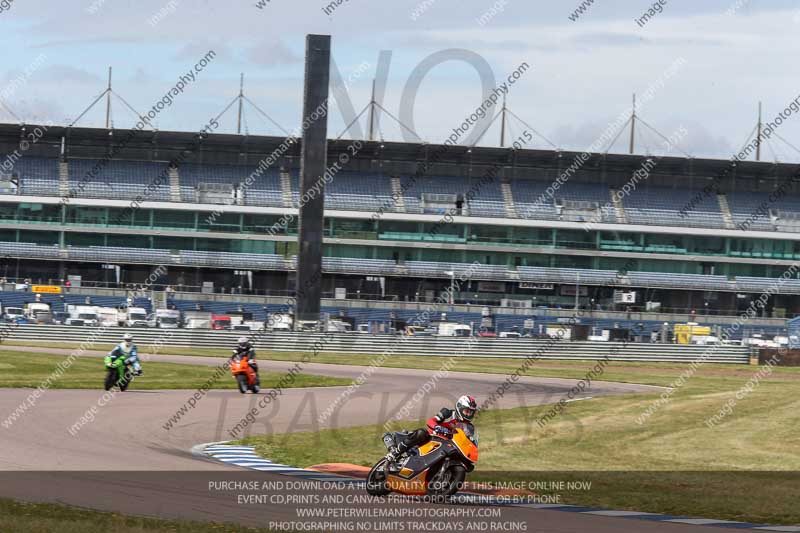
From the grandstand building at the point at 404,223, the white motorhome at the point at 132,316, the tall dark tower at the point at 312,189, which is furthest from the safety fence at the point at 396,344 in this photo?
the grandstand building at the point at 404,223

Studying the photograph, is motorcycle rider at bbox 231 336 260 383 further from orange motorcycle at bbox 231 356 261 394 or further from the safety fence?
the safety fence

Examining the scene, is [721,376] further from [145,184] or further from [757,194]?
[145,184]

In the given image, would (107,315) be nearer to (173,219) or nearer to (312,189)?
(312,189)

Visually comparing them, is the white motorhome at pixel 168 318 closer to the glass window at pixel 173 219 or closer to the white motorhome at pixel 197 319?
the white motorhome at pixel 197 319

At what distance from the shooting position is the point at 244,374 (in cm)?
3150

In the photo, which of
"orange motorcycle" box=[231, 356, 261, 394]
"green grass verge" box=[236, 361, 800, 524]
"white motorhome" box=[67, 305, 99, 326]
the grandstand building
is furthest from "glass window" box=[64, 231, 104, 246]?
"green grass verge" box=[236, 361, 800, 524]

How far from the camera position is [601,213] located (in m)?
83.7

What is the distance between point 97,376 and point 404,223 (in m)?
47.7

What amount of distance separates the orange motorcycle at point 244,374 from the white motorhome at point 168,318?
3030cm

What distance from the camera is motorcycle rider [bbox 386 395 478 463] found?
1498cm

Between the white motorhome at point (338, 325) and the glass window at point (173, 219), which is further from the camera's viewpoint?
the glass window at point (173, 219)

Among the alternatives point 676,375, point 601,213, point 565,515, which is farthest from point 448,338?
point 565,515

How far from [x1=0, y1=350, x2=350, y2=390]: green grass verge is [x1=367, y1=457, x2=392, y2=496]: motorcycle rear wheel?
60.2 feet

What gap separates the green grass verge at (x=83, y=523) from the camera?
39.1 feet
